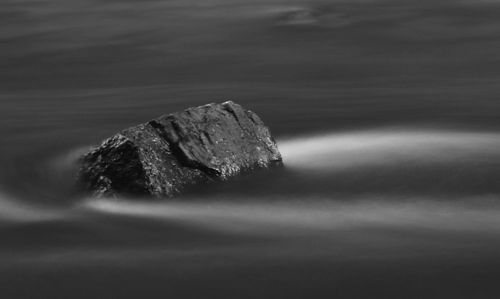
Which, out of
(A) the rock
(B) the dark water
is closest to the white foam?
(B) the dark water

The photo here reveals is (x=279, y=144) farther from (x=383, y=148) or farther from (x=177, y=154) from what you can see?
(x=177, y=154)

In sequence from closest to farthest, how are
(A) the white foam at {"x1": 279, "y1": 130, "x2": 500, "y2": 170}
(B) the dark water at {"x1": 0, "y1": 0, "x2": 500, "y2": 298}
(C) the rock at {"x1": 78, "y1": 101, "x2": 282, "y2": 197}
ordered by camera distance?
(B) the dark water at {"x1": 0, "y1": 0, "x2": 500, "y2": 298}
(C) the rock at {"x1": 78, "y1": 101, "x2": 282, "y2": 197}
(A) the white foam at {"x1": 279, "y1": 130, "x2": 500, "y2": 170}

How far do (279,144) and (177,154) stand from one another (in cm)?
109

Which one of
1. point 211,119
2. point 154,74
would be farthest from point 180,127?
point 154,74

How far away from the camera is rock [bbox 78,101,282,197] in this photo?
308 cm

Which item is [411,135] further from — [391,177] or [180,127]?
[180,127]

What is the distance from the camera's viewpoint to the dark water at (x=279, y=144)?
2555 mm

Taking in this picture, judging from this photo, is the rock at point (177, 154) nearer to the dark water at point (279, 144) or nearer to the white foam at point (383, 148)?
the dark water at point (279, 144)

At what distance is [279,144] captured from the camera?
419 centimetres

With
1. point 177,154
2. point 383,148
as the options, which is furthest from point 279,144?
point 177,154

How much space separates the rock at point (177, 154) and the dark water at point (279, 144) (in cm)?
6

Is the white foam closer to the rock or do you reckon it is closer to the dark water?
the dark water

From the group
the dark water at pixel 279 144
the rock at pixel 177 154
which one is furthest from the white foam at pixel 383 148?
the rock at pixel 177 154

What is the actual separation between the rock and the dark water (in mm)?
62
